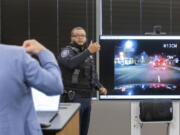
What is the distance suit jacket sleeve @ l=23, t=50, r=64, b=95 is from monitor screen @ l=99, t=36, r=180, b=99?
167 centimetres

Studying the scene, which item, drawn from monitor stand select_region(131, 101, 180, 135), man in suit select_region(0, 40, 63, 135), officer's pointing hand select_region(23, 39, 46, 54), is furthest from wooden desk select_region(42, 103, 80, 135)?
monitor stand select_region(131, 101, 180, 135)

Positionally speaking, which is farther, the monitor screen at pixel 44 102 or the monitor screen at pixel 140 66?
the monitor screen at pixel 140 66

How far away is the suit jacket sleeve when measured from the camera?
111 cm

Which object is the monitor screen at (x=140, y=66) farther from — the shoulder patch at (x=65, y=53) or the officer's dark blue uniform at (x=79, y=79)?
the shoulder patch at (x=65, y=53)

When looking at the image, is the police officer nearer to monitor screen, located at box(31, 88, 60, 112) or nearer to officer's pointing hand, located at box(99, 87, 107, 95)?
officer's pointing hand, located at box(99, 87, 107, 95)

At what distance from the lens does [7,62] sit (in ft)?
3.66

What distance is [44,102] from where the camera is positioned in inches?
72.7

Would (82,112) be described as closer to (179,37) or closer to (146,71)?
(146,71)

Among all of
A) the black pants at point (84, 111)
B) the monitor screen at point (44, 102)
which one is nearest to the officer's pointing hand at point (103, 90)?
the black pants at point (84, 111)

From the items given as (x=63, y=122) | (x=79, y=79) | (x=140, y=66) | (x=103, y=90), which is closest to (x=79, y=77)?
(x=79, y=79)

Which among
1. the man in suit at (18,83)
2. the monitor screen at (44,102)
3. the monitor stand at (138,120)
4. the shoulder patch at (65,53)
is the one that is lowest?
the monitor stand at (138,120)

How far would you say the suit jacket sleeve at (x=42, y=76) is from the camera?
1.11 metres

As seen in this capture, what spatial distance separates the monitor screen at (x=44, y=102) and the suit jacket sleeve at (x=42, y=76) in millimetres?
665

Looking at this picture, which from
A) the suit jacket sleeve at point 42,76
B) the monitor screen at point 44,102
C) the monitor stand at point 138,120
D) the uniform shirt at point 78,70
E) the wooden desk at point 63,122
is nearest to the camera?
the suit jacket sleeve at point 42,76
